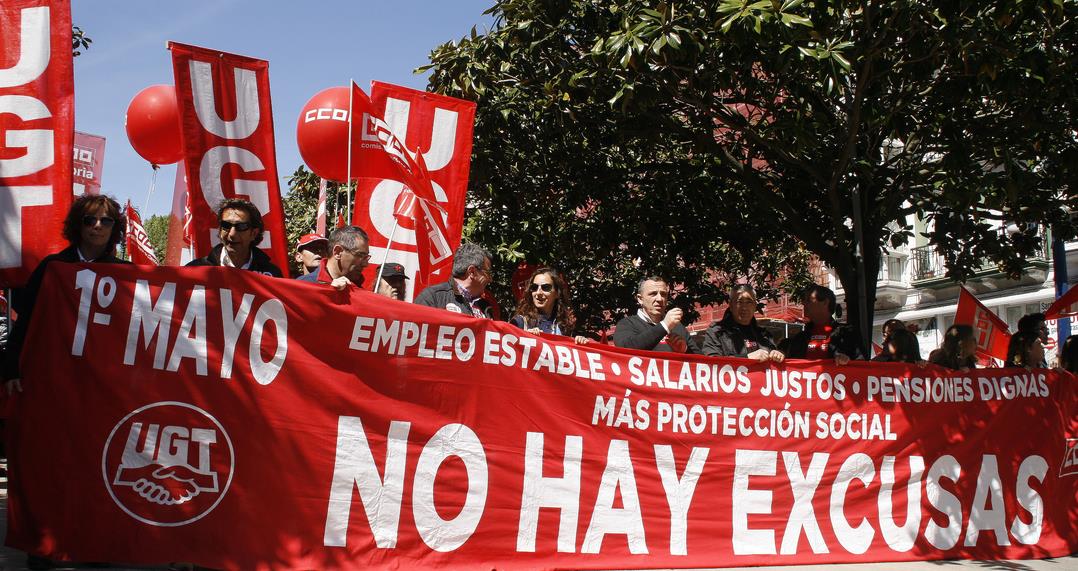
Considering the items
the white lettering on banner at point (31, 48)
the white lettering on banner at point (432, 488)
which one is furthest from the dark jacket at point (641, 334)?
the white lettering on banner at point (31, 48)

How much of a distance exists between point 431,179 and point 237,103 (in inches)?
75.0

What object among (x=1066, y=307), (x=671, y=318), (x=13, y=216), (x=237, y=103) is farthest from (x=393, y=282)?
(x=1066, y=307)

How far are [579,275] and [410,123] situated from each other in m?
8.96

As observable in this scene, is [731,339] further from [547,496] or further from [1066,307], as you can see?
[1066,307]

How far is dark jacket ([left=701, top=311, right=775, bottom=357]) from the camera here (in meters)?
6.80

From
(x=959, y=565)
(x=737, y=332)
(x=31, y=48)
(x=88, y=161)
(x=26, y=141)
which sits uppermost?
(x=88, y=161)

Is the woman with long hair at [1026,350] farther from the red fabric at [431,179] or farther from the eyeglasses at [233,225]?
the eyeglasses at [233,225]

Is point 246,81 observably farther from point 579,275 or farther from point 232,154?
point 579,275

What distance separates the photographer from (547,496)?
5.73m

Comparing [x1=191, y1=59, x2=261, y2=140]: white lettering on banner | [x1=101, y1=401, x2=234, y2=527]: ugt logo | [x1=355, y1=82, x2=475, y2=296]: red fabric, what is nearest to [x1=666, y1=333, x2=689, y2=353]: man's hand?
[x1=355, y1=82, x2=475, y2=296]: red fabric

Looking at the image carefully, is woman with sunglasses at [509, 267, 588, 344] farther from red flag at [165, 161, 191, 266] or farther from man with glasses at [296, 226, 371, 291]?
red flag at [165, 161, 191, 266]

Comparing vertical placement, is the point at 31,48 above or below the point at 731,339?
above

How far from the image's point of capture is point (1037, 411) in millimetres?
7352

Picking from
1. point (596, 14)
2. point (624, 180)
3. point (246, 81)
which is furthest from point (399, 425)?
point (624, 180)
